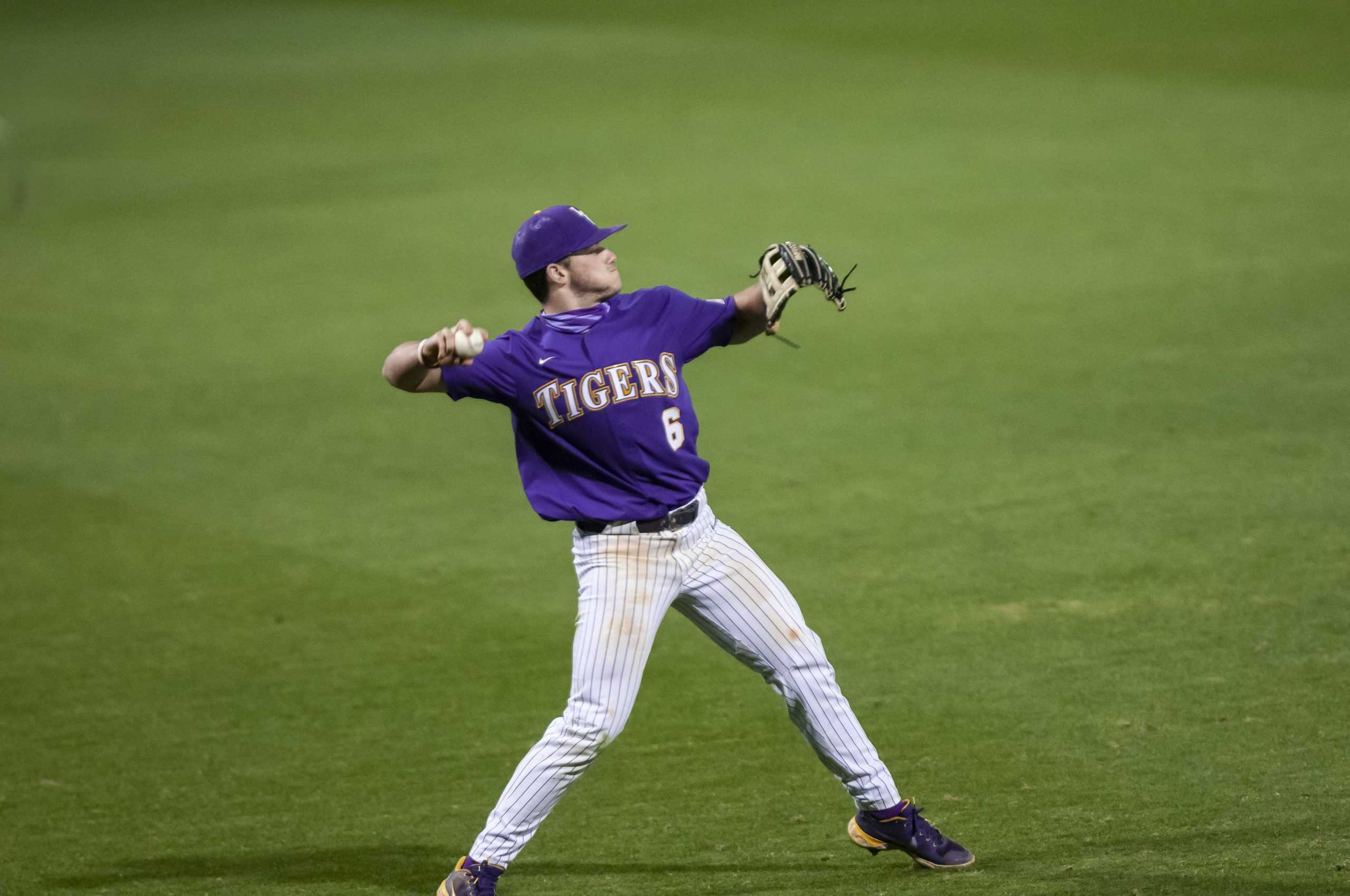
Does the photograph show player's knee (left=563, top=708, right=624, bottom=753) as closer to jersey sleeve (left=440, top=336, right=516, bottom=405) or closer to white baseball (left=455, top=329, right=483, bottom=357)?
jersey sleeve (left=440, top=336, right=516, bottom=405)

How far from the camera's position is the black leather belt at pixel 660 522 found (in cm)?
452

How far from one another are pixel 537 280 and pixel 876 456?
15.9 ft

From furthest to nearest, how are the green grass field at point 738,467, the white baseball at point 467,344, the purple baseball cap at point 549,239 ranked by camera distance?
the green grass field at point 738,467 → the purple baseball cap at point 549,239 → the white baseball at point 467,344

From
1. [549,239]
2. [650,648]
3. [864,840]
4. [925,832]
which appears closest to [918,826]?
[925,832]

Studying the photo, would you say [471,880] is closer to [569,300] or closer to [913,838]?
[913,838]

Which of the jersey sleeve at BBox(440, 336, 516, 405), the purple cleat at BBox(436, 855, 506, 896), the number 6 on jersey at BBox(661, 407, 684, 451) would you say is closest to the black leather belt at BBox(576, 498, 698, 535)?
the number 6 on jersey at BBox(661, 407, 684, 451)

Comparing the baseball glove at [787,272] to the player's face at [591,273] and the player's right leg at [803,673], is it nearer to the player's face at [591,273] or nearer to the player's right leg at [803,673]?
the player's face at [591,273]

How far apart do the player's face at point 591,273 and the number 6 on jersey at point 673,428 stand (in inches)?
16.4

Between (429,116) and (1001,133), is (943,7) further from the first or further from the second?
(429,116)

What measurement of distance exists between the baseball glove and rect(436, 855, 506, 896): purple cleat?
5.76ft

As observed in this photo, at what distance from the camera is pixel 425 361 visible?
436cm

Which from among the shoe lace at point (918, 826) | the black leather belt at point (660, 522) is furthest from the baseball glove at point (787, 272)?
the shoe lace at point (918, 826)

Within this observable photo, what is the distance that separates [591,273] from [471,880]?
5.75 feet

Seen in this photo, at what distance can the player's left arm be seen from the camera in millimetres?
4766
